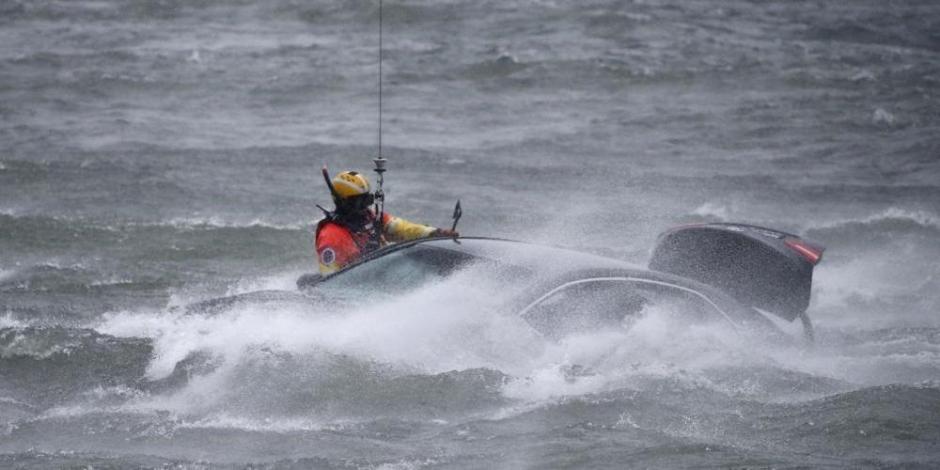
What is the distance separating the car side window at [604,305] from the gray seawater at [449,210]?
12cm

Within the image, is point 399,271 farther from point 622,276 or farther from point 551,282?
point 622,276

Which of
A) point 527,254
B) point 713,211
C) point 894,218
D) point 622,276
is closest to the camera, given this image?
point 622,276

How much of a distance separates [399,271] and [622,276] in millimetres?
1495

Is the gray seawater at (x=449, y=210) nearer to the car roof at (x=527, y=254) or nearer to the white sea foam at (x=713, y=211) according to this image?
the white sea foam at (x=713, y=211)

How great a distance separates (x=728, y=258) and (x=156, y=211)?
28.7 feet

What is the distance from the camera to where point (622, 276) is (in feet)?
28.1

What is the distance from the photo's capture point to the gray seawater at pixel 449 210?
7.81 meters

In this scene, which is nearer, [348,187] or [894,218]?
[348,187]

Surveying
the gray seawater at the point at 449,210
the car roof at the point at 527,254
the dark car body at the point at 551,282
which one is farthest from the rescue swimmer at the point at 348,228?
the gray seawater at the point at 449,210

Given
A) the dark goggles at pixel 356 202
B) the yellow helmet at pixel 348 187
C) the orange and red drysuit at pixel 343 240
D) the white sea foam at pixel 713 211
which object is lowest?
the white sea foam at pixel 713 211

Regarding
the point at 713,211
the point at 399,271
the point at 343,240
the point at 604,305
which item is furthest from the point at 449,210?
the point at 604,305

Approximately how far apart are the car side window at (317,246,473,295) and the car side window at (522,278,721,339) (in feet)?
2.58

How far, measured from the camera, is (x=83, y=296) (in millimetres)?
12289

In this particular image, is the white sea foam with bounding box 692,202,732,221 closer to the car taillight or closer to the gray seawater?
the gray seawater
